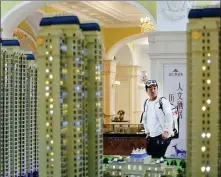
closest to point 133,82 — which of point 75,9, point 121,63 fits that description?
point 121,63

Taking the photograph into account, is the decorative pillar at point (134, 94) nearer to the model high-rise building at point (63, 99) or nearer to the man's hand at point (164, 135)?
the man's hand at point (164, 135)

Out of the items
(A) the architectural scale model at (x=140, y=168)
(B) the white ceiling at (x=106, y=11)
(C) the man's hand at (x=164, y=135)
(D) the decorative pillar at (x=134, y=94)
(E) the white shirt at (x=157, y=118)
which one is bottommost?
(A) the architectural scale model at (x=140, y=168)

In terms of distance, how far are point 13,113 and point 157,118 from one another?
2.67m

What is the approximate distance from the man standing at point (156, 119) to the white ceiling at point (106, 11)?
537cm

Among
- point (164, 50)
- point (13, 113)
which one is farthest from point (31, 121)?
point (164, 50)

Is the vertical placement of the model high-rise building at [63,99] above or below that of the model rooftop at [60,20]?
below

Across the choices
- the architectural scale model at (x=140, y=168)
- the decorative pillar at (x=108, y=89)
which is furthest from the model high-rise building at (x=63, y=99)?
the decorative pillar at (x=108, y=89)

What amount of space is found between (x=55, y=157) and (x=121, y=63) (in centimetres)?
1473

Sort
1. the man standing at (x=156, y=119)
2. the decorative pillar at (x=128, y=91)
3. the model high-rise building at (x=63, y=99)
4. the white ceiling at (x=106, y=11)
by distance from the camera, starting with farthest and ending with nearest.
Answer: the decorative pillar at (x=128, y=91), the white ceiling at (x=106, y=11), the man standing at (x=156, y=119), the model high-rise building at (x=63, y=99)

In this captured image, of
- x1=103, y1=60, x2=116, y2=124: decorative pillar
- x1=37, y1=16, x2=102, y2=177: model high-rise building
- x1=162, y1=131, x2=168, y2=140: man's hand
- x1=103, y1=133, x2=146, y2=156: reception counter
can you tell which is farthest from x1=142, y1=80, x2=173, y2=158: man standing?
x1=103, y1=60, x2=116, y2=124: decorative pillar

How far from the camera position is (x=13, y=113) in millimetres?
10188

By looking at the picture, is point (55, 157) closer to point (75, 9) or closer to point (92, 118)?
point (92, 118)

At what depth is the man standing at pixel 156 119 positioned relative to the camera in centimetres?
1059

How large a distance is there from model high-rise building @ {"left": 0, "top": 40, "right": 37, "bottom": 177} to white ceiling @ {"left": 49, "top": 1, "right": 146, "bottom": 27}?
4848 millimetres
